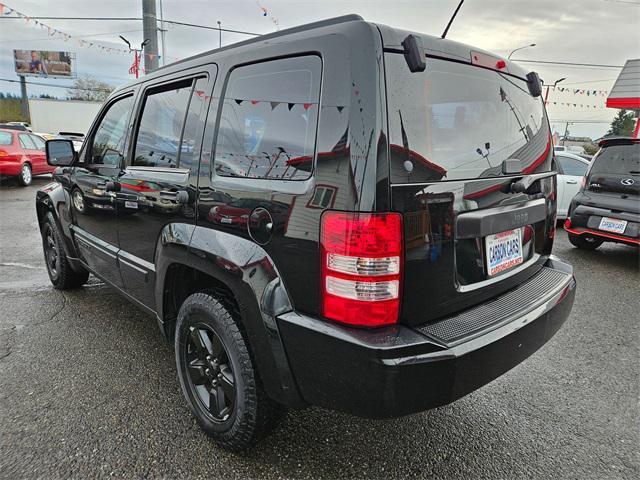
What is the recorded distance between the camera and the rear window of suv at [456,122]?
150 cm

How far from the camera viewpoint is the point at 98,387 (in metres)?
2.48

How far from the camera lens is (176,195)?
2.15 m

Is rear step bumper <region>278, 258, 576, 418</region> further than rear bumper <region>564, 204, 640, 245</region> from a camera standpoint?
No

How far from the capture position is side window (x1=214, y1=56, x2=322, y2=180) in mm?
1609

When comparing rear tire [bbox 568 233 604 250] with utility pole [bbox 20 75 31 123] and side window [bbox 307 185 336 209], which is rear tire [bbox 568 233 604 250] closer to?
side window [bbox 307 185 336 209]

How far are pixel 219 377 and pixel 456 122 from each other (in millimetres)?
1582

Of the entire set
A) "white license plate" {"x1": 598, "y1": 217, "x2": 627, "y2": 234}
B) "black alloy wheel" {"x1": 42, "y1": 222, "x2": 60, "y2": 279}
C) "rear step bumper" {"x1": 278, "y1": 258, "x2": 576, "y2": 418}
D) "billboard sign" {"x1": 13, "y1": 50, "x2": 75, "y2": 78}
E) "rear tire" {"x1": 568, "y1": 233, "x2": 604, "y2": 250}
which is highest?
"billboard sign" {"x1": 13, "y1": 50, "x2": 75, "y2": 78}

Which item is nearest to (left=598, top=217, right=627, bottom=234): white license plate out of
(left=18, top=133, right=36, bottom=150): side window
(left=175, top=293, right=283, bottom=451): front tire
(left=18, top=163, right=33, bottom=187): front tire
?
(left=175, top=293, right=283, bottom=451): front tire

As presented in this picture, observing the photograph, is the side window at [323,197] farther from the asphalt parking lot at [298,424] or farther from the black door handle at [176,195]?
the asphalt parking lot at [298,424]

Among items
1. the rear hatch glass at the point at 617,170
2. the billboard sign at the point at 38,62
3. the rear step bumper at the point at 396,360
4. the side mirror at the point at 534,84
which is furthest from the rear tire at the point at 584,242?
the billboard sign at the point at 38,62

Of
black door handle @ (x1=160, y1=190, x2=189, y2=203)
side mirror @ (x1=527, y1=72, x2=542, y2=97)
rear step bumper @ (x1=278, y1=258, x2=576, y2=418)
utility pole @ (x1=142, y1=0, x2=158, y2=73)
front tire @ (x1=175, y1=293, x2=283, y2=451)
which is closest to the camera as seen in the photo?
rear step bumper @ (x1=278, y1=258, x2=576, y2=418)

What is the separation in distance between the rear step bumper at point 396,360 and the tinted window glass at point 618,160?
4.62 meters

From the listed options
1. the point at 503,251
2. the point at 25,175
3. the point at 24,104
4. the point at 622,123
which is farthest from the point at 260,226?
the point at 622,123

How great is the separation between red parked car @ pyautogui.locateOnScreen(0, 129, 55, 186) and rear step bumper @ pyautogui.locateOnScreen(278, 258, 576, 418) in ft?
42.7
